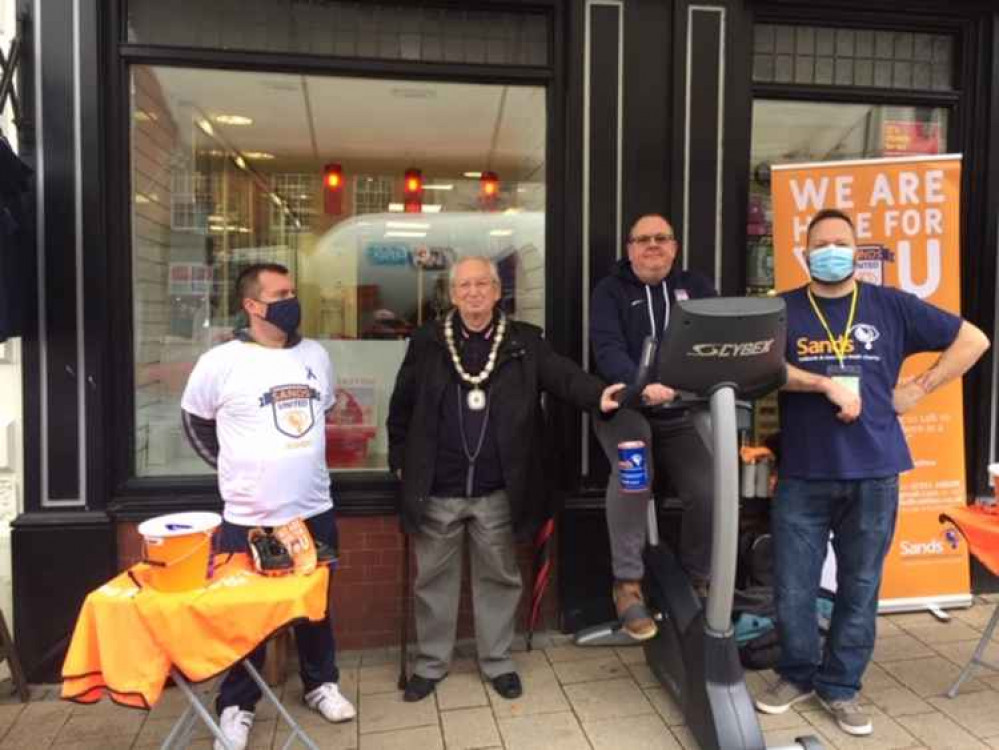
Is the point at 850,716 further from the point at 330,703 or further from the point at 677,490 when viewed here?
the point at 330,703

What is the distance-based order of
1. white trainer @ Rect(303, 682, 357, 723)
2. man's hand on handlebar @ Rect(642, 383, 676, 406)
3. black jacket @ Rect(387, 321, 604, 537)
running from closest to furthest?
man's hand on handlebar @ Rect(642, 383, 676, 406) < white trainer @ Rect(303, 682, 357, 723) < black jacket @ Rect(387, 321, 604, 537)

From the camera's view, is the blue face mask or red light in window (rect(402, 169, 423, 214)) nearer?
the blue face mask

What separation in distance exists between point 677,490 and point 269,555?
173 cm

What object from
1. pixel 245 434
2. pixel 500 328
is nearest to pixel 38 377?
pixel 245 434

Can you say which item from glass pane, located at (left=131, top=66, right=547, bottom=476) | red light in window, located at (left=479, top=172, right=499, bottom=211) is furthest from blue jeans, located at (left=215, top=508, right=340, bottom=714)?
red light in window, located at (left=479, top=172, right=499, bottom=211)

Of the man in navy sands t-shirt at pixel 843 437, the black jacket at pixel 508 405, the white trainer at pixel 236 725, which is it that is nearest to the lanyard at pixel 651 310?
the black jacket at pixel 508 405

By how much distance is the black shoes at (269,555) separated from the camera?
233cm

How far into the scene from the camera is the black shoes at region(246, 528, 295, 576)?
7.64 ft

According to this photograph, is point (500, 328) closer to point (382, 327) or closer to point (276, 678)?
point (382, 327)

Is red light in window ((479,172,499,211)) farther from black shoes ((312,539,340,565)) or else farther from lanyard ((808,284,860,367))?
black shoes ((312,539,340,565))

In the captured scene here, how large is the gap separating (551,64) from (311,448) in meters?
2.16

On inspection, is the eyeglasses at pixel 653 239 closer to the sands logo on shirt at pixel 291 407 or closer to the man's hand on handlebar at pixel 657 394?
the man's hand on handlebar at pixel 657 394

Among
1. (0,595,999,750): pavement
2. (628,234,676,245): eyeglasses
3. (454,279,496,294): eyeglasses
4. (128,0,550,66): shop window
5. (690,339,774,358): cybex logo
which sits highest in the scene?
(128,0,550,66): shop window

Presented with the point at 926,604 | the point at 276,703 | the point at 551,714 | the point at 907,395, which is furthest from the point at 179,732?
the point at 926,604
